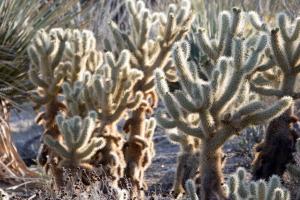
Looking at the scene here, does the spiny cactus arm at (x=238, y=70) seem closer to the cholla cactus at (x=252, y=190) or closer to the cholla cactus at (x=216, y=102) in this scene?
the cholla cactus at (x=216, y=102)

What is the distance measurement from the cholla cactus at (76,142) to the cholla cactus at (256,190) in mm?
1471

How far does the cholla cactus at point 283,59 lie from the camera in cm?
424

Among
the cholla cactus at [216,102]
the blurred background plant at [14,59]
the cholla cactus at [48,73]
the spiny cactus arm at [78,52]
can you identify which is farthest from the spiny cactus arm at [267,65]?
the blurred background plant at [14,59]

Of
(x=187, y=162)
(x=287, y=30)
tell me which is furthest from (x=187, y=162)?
(x=287, y=30)

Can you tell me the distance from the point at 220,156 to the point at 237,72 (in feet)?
1.94

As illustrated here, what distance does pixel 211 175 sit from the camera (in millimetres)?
3996

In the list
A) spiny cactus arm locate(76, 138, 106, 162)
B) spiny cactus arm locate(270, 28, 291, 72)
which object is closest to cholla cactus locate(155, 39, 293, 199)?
spiny cactus arm locate(270, 28, 291, 72)

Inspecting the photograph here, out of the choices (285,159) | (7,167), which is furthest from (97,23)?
(285,159)

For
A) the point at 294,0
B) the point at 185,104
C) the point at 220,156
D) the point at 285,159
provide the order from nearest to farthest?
1. the point at 185,104
2. the point at 220,156
3. the point at 285,159
4. the point at 294,0

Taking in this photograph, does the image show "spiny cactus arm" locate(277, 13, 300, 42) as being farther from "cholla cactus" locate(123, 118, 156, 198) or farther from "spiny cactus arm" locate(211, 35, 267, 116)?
"cholla cactus" locate(123, 118, 156, 198)

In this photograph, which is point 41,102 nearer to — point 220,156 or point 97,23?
point 220,156

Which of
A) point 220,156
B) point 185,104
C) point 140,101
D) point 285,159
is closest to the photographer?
point 185,104

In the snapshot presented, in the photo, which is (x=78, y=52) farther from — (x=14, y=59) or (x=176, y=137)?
(x=176, y=137)

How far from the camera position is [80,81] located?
525 cm
